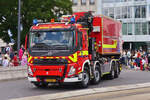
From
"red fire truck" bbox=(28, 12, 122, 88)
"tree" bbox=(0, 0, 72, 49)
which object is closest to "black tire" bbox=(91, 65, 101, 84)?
"red fire truck" bbox=(28, 12, 122, 88)

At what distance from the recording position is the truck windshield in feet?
43.3

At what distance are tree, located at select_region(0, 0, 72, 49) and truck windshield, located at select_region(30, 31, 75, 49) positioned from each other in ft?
84.7

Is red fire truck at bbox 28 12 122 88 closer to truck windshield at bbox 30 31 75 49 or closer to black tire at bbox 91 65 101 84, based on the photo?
truck windshield at bbox 30 31 75 49

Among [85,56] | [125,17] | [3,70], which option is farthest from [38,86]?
[125,17]

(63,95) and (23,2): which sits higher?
(23,2)

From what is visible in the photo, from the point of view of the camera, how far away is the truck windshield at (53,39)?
43.3 feet

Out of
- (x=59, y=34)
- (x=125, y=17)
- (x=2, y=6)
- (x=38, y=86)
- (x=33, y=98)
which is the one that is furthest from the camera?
(x=125, y=17)

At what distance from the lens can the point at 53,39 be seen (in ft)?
43.9

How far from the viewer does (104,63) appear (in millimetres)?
17031

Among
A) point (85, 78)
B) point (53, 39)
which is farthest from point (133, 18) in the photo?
point (53, 39)

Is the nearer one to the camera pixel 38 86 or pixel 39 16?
pixel 38 86

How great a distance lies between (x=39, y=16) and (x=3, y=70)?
22112mm

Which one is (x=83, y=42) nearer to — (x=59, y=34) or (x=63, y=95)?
(x=59, y=34)

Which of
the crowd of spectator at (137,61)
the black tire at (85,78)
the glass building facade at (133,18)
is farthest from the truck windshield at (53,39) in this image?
the glass building facade at (133,18)
